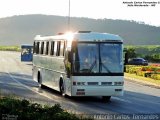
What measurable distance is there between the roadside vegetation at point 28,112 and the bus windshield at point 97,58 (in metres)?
8.04

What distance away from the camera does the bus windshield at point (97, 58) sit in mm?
23125

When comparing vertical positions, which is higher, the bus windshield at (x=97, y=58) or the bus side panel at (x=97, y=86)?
the bus windshield at (x=97, y=58)

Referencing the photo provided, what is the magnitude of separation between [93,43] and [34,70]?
9578 millimetres

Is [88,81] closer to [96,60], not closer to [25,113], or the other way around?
[96,60]

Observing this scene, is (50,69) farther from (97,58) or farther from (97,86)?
(97,86)

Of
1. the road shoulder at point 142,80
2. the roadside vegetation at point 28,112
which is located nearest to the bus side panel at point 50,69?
the road shoulder at point 142,80

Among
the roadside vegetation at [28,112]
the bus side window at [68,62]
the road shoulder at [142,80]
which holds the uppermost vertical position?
the bus side window at [68,62]

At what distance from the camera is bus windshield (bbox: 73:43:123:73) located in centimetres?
2312

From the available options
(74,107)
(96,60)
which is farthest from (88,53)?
(74,107)

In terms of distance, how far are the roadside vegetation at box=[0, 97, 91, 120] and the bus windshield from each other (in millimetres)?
8036

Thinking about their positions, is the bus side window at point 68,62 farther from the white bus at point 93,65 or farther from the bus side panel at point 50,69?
the bus side panel at point 50,69

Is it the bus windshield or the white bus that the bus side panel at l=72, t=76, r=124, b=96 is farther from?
the bus windshield

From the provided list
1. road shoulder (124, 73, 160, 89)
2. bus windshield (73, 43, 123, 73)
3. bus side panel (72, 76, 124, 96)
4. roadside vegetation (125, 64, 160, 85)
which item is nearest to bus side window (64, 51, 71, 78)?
bus windshield (73, 43, 123, 73)

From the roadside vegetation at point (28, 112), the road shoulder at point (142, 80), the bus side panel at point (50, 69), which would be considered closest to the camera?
the roadside vegetation at point (28, 112)
